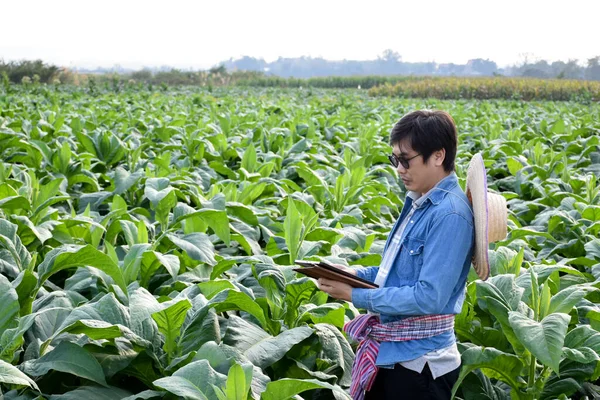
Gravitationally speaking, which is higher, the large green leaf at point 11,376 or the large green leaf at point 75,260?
the large green leaf at point 75,260

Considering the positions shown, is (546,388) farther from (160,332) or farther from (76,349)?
(76,349)

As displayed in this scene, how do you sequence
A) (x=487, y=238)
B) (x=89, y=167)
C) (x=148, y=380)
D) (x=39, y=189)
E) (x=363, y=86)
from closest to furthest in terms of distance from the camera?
(x=487, y=238), (x=148, y=380), (x=39, y=189), (x=89, y=167), (x=363, y=86)

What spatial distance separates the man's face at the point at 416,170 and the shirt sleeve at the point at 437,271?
17 cm

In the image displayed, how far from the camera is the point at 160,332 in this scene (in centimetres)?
242

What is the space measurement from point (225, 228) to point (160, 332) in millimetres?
1187

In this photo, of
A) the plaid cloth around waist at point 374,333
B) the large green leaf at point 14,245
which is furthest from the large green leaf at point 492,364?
the large green leaf at point 14,245

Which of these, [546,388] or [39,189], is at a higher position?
[39,189]

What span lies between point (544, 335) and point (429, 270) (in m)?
0.46

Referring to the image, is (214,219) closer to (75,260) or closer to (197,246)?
(197,246)

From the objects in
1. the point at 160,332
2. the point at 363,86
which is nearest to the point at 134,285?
the point at 160,332

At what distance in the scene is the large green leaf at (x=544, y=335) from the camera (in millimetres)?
2088

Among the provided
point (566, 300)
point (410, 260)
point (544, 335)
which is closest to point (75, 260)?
point (410, 260)

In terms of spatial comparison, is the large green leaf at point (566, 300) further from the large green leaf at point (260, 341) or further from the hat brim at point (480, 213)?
the large green leaf at point (260, 341)

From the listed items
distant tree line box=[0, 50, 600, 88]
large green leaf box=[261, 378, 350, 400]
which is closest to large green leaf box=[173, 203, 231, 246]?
large green leaf box=[261, 378, 350, 400]
